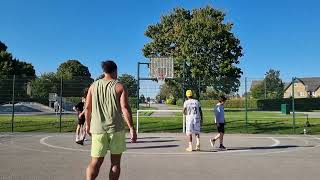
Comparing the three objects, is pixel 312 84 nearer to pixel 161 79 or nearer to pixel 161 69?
pixel 161 69

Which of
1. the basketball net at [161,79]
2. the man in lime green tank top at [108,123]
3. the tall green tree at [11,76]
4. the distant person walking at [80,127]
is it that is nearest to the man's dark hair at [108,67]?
the man in lime green tank top at [108,123]

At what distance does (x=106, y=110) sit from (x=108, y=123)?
0.60 ft

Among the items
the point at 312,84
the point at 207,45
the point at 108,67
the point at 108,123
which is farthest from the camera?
the point at 312,84

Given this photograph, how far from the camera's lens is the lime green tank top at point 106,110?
21.7 feet

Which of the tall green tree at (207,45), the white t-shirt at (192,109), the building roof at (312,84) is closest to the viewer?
the white t-shirt at (192,109)

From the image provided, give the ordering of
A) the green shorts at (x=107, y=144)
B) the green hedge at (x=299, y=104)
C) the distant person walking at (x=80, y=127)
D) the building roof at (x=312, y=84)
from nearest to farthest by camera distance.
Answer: the green shorts at (x=107, y=144) < the distant person walking at (x=80, y=127) < the green hedge at (x=299, y=104) < the building roof at (x=312, y=84)

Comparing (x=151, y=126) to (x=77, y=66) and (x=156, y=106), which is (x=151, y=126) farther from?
(x=77, y=66)

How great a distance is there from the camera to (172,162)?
11.0 m

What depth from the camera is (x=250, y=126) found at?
24297mm

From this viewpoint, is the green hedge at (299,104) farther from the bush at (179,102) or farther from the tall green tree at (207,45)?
the bush at (179,102)

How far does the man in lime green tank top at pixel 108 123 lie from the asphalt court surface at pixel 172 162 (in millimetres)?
2195

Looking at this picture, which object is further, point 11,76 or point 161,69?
point 11,76

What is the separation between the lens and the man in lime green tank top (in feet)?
21.6

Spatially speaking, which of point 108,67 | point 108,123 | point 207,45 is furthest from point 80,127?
point 207,45
